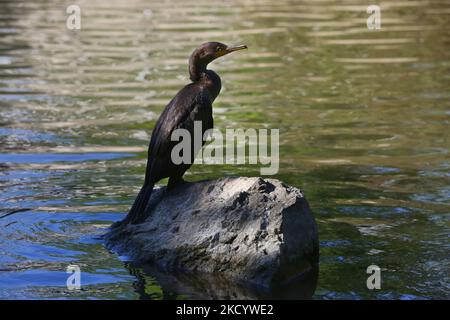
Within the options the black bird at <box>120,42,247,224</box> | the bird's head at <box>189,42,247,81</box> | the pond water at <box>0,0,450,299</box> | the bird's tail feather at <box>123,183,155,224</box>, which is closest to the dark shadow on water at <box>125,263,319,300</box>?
the pond water at <box>0,0,450,299</box>

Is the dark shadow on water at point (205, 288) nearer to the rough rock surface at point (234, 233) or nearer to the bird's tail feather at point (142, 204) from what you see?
the rough rock surface at point (234, 233)

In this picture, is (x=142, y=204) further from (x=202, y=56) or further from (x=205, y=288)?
(x=202, y=56)

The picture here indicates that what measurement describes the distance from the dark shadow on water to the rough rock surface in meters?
0.07

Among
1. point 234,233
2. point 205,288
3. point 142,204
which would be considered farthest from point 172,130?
point 205,288

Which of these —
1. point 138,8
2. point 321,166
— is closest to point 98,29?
point 138,8

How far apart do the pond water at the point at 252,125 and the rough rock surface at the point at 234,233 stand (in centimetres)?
26

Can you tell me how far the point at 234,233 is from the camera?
705 cm

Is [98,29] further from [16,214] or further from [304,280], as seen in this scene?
[304,280]

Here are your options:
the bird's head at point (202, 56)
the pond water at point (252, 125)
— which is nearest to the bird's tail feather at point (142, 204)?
the pond water at point (252, 125)

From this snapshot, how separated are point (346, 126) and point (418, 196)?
3.11 m

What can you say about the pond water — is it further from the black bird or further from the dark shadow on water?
the black bird

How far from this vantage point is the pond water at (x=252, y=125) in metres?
7.47

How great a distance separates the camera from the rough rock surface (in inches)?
273

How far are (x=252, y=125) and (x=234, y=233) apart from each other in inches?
212
